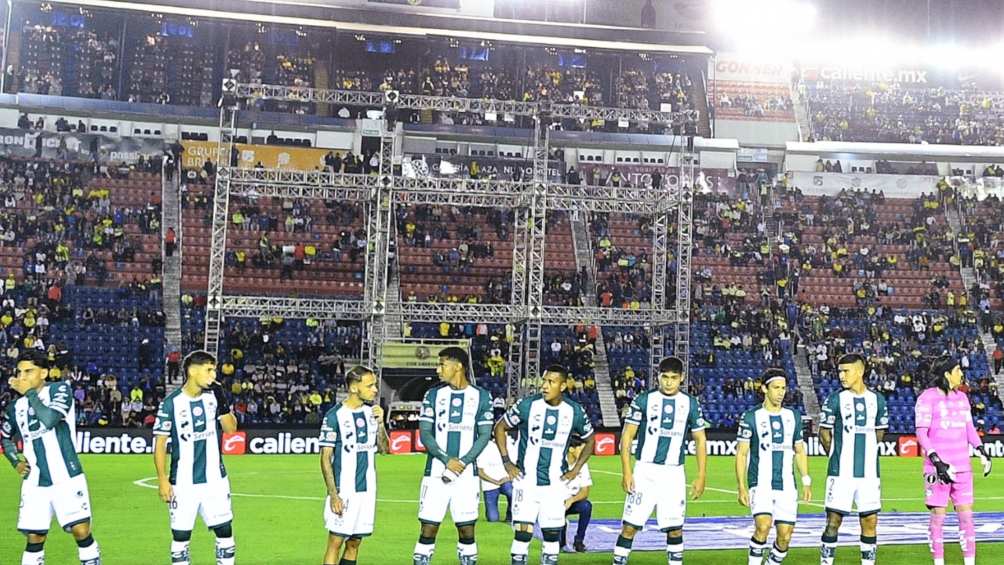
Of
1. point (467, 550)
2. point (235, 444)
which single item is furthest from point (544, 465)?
point (235, 444)

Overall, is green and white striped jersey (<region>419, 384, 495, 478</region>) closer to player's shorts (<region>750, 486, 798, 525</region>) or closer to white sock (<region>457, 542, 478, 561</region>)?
white sock (<region>457, 542, 478, 561</region>)

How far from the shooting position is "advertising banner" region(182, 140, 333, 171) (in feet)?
162

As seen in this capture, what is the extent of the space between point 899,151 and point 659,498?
46.8m

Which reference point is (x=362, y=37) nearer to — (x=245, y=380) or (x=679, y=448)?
(x=245, y=380)

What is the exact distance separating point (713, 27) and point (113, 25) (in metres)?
26.0

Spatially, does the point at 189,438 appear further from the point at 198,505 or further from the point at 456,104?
the point at 456,104

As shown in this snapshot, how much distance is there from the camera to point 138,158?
4806cm

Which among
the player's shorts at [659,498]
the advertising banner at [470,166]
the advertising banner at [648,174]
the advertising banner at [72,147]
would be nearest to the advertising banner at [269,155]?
the advertising banner at [72,147]

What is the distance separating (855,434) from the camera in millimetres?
13352

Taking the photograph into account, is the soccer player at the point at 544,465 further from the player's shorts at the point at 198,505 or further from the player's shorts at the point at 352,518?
the player's shorts at the point at 198,505

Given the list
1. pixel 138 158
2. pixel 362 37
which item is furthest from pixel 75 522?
pixel 362 37

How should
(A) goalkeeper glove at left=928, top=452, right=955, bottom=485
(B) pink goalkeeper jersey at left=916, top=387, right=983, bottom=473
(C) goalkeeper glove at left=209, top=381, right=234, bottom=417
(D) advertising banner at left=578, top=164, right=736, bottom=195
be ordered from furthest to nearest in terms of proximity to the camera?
(D) advertising banner at left=578, top=164, right=736, bottom=195, (B) pink goalkeeper jersey at left=916, top=387, right=983, bottom=473, (A) goalkeeper glove at left=928, top=452, right=955, bottom=485, (C) goalkeeper glove at left=209, top=381, right=234, bottom=417

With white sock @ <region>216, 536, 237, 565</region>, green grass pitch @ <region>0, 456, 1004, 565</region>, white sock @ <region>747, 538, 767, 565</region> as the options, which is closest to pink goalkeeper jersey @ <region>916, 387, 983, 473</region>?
white sock @ <region>747, 538, 767, 565</region>

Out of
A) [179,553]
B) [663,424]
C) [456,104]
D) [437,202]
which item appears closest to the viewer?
[179,553]
